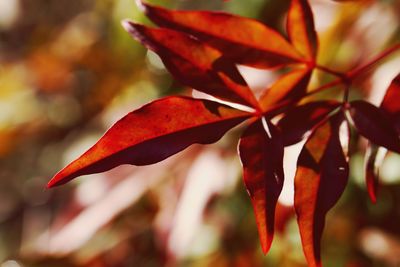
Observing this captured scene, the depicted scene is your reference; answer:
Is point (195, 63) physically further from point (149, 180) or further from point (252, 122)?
point (149, 180)

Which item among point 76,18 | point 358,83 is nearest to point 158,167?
point 358,83

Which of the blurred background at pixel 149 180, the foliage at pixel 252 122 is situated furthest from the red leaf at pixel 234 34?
the blurred background at pixel 149 180

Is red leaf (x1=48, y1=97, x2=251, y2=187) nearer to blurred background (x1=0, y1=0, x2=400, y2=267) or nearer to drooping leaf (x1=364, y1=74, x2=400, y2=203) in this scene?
drooping leaf (x1=364, y1=74, x2=400, y2=203)

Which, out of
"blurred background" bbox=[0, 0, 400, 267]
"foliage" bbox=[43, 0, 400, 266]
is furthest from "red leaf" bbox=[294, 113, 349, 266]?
"blurred background" bbox=[0, 0, 400, 267]

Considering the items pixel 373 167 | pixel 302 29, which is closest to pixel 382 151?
pixel 373 167

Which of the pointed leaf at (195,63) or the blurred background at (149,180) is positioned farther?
the blurred background at (149,180)

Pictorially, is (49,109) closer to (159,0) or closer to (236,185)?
(159,0)

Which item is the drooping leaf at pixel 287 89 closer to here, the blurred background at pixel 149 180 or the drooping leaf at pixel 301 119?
the drooping leaf at pixel 301 119
